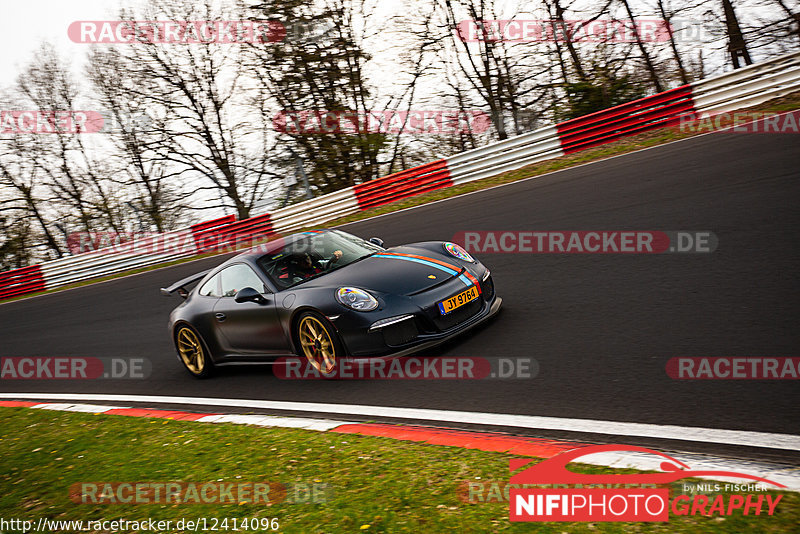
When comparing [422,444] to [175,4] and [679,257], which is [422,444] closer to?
[679,257]

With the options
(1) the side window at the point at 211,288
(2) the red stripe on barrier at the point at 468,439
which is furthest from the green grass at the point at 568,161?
(2) the red stripe on barrier at the point at 468,439

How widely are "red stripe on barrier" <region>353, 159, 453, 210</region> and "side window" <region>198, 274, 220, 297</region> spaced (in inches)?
354

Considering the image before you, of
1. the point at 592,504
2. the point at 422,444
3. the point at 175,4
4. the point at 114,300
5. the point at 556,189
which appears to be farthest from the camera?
the point at 175,4

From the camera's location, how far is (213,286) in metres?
7.21

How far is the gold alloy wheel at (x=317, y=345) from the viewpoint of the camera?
5945mm

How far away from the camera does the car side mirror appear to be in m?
6.14

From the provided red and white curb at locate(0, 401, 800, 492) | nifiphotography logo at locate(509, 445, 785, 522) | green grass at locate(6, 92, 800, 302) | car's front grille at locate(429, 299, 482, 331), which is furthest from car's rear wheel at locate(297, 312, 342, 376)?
green grass at locate(6, 92, 800, 302)

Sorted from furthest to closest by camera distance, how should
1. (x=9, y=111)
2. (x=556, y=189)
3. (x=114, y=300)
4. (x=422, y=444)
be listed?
(x=9, y=111)
(x=114, y=300)
(x=556, y=189)
(x=422, y=444)

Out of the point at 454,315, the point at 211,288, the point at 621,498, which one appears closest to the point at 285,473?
the point at 621,498

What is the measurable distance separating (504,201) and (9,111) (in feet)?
79.9

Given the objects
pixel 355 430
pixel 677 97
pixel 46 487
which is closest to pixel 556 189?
pixel 677 97

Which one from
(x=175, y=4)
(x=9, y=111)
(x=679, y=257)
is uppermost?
(x=175, y=4)

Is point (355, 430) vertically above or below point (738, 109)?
below

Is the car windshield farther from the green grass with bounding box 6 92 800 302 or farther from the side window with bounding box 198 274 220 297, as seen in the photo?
the green grass with bounding box 6 92 800 302
